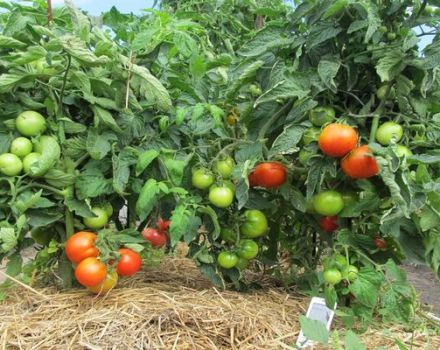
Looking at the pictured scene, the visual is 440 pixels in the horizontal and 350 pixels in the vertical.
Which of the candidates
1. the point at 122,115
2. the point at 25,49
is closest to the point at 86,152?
the point at 122,115

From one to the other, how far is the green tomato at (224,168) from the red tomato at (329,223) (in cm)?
36

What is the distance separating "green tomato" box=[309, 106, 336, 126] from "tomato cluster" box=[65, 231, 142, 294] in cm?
73

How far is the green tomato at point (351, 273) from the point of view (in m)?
1.62

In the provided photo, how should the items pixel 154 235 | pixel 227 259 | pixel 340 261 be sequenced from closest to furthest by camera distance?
pixel 340 261, pixel 227 259, pixel 154 235

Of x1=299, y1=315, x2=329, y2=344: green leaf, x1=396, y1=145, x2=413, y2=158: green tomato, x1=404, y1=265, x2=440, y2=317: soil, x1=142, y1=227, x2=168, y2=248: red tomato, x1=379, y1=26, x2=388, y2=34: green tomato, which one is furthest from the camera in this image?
x1=404, y1=265, x2=440, y2=317: soil

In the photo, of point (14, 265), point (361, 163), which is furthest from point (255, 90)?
point (14, 265)

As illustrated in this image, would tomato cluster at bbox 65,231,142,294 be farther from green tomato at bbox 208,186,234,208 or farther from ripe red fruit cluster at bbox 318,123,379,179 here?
ripe red fruit cluster at bbox 318,123,379,179

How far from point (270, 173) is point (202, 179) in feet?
0.73

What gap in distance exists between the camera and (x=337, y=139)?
1.54 metres

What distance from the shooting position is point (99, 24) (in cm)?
214

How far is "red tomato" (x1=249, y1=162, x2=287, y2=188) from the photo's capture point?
1773 millimetres

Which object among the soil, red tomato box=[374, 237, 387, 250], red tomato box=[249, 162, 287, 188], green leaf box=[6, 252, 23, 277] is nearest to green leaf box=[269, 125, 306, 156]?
red tomato box=[249, 162, 287, 188]

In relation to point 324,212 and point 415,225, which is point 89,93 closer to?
point 324,212

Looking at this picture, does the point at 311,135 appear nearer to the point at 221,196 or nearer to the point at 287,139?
the point at 287,139
